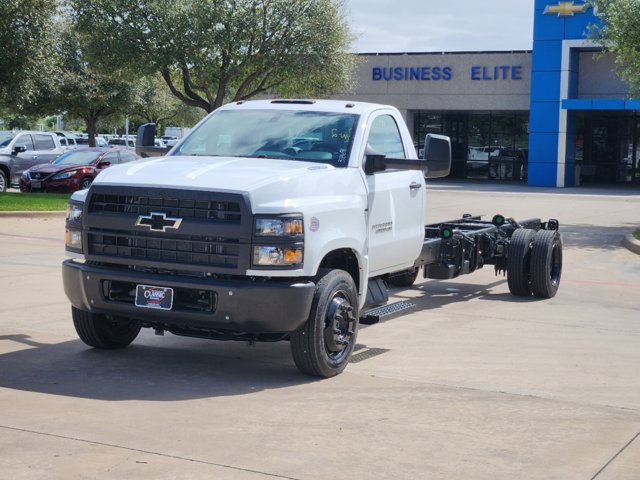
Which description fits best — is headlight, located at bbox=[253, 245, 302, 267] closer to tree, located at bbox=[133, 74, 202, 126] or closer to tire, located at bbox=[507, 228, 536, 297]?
tire, located at bbox=[507, 228, 536, 297]

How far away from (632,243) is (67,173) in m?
15.6

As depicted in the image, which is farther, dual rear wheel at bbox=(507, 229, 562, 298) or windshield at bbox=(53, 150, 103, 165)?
windshield at bbox=(53, 150, 103, 165)

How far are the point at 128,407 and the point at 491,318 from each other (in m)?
5.03

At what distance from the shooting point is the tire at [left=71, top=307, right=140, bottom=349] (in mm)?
8148

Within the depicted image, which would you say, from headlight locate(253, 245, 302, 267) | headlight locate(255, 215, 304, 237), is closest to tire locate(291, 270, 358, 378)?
headlight locate(253, 245, 302, 267)

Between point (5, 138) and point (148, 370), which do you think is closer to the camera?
point (148, 370)

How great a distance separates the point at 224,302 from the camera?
705 centimetres

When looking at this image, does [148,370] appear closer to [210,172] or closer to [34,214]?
[210,172]

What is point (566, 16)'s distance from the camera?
143 ft

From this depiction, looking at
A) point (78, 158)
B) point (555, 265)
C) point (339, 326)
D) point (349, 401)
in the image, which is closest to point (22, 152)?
point (78, 158)

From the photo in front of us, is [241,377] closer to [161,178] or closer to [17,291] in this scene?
[161,178]

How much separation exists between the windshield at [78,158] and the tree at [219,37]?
522cm

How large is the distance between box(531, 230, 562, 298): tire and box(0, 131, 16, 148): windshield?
23.3 meters

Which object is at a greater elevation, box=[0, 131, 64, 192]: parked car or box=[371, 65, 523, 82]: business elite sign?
box=[371, 65, 523, 82]: business elite sign
